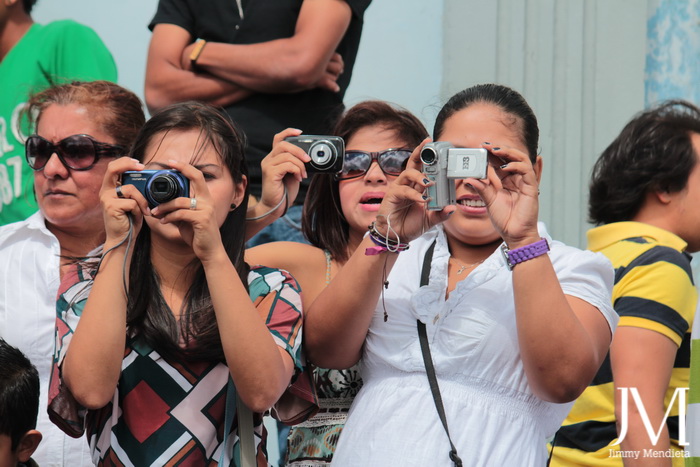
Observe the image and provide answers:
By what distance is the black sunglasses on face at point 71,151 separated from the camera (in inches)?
117

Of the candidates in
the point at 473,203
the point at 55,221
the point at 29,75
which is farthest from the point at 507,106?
the point at 29,75

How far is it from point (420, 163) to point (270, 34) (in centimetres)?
128

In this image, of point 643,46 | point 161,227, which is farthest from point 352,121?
point 643,46

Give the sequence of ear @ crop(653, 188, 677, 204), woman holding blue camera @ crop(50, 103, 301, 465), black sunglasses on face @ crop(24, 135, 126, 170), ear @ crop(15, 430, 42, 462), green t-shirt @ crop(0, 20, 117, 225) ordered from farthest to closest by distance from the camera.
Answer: green t-shirt @ crop(0, 20, 117, 225), ear @ crop(653, 188, 677, 204), black sunglasses on face @ crop(24, 135, 126, 170), ear @ crop(15, 430, 42, 462), woman holding blue camera @ crop(50, 103, 301, 465)

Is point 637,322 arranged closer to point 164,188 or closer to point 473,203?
point 473,203

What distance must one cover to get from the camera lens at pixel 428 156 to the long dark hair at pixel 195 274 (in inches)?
19.5

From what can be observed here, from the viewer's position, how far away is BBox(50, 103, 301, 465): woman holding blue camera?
2369 mm

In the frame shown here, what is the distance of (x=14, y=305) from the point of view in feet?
9.47

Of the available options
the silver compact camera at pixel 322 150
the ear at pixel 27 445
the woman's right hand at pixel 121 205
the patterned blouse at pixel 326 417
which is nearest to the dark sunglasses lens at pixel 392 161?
the silver compact camera at pixel 322 150

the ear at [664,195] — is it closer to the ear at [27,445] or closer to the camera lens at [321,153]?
the camera lens at [321,153]

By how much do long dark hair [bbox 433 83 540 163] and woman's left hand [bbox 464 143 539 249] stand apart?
23 centimetres

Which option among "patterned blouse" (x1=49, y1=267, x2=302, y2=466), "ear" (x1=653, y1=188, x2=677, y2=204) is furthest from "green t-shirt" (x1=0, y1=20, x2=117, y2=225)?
"ear" (x1=653, y1=188, x2=677, y2=204)

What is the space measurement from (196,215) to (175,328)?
282 millimetres

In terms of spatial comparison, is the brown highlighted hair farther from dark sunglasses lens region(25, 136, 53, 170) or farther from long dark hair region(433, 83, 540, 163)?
long dark hair region(433, 83, 540, 163)
